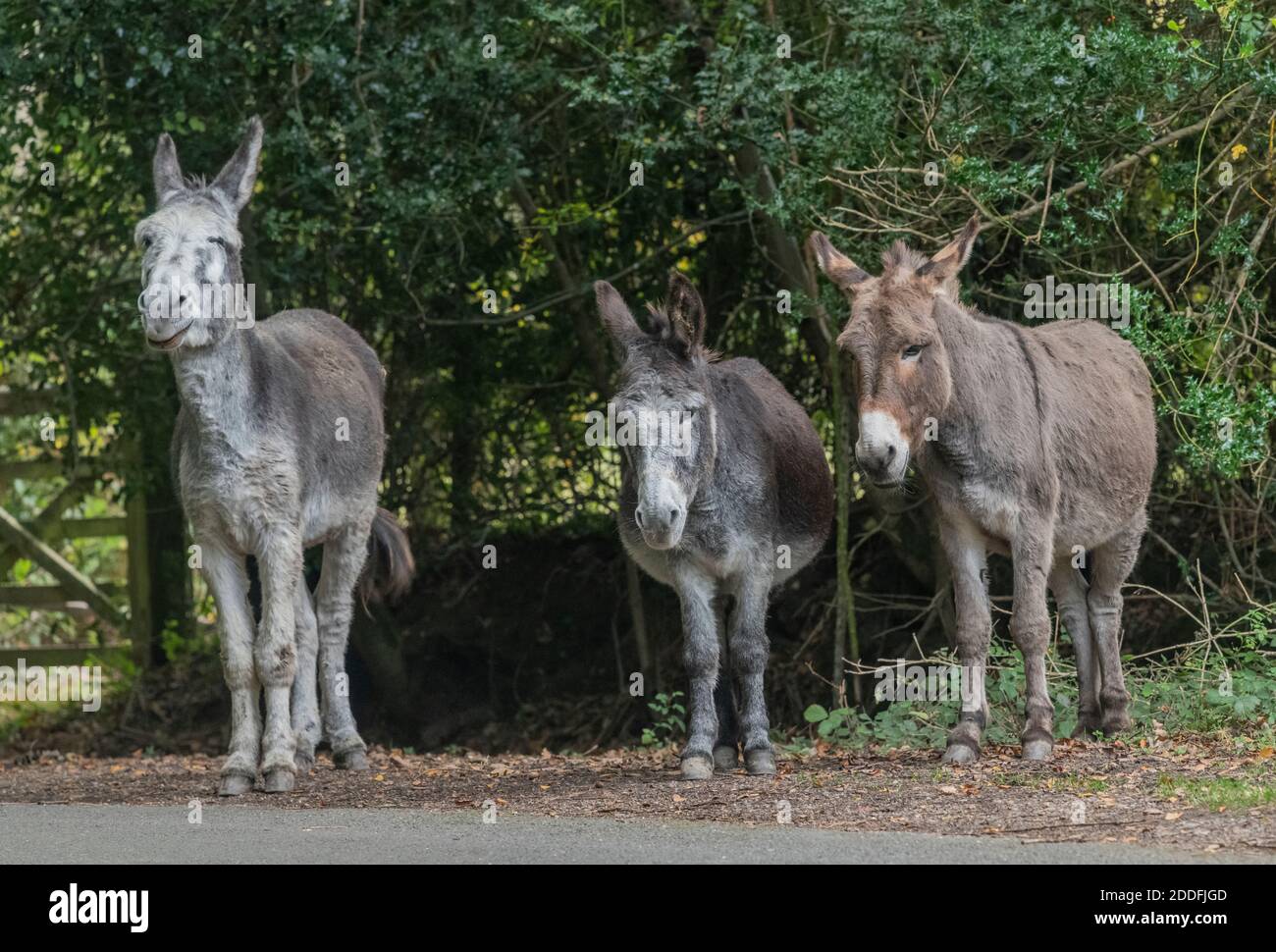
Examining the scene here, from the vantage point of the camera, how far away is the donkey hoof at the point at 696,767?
7.44 metres

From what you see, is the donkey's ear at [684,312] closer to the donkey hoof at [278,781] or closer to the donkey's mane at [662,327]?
the donkey's mane at [662,327]

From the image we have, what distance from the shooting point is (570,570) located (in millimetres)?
13359

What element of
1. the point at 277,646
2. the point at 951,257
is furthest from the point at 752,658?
the point at 277,646

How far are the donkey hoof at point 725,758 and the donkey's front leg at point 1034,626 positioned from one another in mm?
1394

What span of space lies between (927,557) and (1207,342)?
2824 millimetres

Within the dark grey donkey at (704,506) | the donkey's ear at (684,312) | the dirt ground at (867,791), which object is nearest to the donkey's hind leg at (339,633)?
the dirt ground at (867,791)

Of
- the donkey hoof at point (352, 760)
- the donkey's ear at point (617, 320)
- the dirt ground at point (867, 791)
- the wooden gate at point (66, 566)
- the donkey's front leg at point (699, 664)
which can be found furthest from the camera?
the wooden gate at point (66, 566)

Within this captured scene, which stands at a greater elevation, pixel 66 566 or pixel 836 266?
pixel 836 266

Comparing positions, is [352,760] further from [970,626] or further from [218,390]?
[970,626]

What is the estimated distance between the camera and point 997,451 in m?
7.52

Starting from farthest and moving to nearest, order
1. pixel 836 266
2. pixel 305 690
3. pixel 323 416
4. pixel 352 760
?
pixel 352 760 < pixel 305 690 < pixel 323 416 < pixel 836 266

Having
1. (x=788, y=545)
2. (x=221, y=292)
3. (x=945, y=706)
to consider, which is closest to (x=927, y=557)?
(x=945, y=706)

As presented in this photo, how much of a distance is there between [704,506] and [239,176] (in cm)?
271

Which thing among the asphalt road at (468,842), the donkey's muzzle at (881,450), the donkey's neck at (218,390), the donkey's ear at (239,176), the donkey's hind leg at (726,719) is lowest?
the asphalt road at (468,842)
